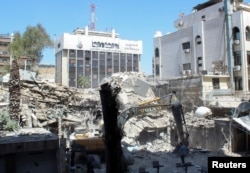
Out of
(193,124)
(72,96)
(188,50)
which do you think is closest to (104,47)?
(188,50)

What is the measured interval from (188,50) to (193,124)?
1450 centimetres

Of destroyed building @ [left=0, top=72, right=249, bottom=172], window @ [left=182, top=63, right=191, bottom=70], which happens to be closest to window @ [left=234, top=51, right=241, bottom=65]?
window @ [left=182, top=63, right=191, bottom=70]

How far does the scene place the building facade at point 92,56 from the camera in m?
→ 67.8

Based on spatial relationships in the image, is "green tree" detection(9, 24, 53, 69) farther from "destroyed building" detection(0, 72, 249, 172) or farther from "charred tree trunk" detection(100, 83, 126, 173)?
"charred tree trunk" detection(100, 83, 126, 173)

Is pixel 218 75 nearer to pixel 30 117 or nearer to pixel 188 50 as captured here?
pixel 188 50

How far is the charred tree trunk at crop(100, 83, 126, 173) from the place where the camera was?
856cm

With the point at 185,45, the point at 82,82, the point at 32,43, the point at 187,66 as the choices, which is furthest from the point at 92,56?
the point at 187,66

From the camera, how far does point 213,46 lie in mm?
36094

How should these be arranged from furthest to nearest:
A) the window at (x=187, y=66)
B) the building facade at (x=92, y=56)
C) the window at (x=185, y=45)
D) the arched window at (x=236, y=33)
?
1. the building facade at (x=92, y=56)
2. the window at (x=187, y=66)
3. the window at (x=185, y=45)
4. the arched window at (x=236, y=33)

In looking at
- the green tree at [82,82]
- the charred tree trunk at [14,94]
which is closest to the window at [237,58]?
the charred tree trunk at [14,94]

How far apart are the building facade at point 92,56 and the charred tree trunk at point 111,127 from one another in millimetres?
57629

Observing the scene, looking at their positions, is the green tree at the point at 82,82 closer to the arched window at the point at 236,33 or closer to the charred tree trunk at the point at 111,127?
the arched window at the point at 236,33

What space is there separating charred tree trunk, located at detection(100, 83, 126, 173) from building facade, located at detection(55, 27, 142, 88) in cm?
5763

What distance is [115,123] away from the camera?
866 centimetres
